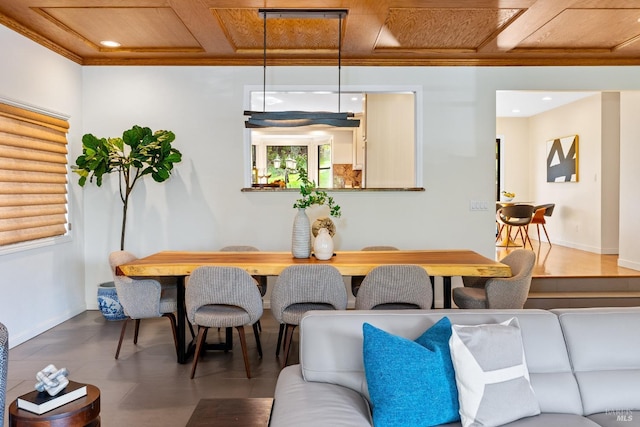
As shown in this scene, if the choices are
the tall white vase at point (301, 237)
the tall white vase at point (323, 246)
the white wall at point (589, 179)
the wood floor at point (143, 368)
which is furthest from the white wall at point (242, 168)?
the white wall at point (589, 179)

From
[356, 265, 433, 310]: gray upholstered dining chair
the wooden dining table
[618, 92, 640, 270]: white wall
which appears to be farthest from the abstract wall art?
[356, 265, 433, 310]: gray upholstered dining chair

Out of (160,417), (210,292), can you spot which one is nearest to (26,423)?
(160,417)

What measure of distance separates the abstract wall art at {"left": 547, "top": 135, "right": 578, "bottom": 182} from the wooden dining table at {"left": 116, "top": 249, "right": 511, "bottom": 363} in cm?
552

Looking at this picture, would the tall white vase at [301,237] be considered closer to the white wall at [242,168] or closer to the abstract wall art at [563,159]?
the white wall at [242,168]

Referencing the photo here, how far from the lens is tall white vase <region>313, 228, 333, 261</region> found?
352cm

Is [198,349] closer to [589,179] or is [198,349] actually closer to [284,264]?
[284,264]

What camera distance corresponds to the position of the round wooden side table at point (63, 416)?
66.2 inches

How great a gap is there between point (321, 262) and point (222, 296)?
0.75 m

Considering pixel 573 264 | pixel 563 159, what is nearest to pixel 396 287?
pixel 573 264

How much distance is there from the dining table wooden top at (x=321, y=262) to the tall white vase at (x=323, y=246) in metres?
0.05

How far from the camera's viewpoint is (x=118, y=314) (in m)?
4.66

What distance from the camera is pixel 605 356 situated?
1.88 meters

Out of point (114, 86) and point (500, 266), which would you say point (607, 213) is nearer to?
point (500, 266)

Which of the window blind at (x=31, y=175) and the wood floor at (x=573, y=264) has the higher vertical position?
the window blind at (x=31, y=175)
